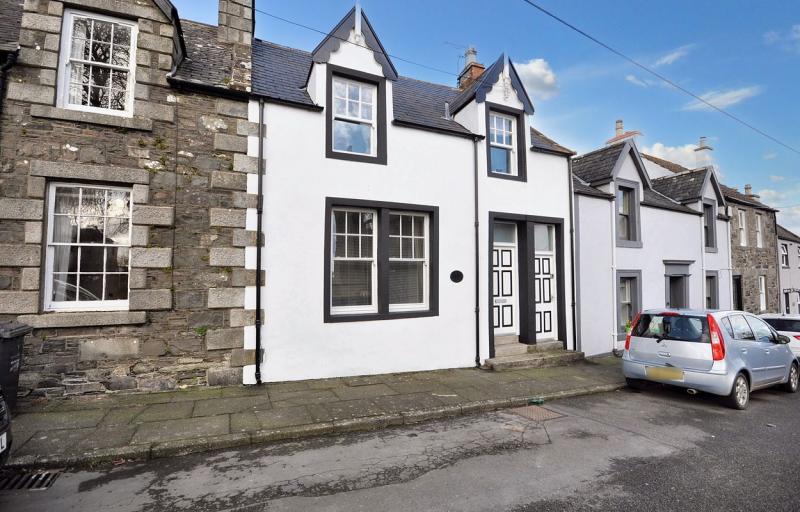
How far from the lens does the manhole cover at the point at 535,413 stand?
6152 millimetres

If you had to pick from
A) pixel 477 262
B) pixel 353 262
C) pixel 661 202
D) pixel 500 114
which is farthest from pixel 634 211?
pixel 353 262

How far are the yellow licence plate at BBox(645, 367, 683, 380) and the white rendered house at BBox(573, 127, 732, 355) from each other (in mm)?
3460

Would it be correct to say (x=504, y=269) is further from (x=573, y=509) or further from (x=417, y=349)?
(x=573, y=509)

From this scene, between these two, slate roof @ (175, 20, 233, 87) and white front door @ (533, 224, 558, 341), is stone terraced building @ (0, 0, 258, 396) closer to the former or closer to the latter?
slate roof @ (175, 20, 233, 87)

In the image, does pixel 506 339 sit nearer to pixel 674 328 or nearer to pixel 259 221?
pixel 674 328

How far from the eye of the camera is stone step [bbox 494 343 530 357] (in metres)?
9.59

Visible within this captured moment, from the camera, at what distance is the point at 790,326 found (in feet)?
35.9

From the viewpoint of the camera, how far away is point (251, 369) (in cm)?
721

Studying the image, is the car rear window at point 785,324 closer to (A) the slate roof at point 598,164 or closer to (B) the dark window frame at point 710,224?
Result: (B) the dark window frame at point 710,224

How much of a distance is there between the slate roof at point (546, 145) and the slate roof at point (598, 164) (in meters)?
1.94

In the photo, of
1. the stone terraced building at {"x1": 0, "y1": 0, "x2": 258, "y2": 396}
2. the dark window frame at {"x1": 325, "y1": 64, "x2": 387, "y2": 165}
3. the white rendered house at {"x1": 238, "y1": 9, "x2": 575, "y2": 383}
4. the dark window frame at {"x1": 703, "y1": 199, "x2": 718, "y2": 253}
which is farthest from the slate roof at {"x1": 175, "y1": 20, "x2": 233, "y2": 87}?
the dark window frame at {"x1": 703, "y1": 199, "x2": 718, "y2": 253}

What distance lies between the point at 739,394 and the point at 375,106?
28.2 ft

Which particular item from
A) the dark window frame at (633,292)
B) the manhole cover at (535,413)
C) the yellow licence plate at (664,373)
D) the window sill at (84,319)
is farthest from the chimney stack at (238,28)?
the dark window frame at (633,292)

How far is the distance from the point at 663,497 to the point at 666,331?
13.8 feet
